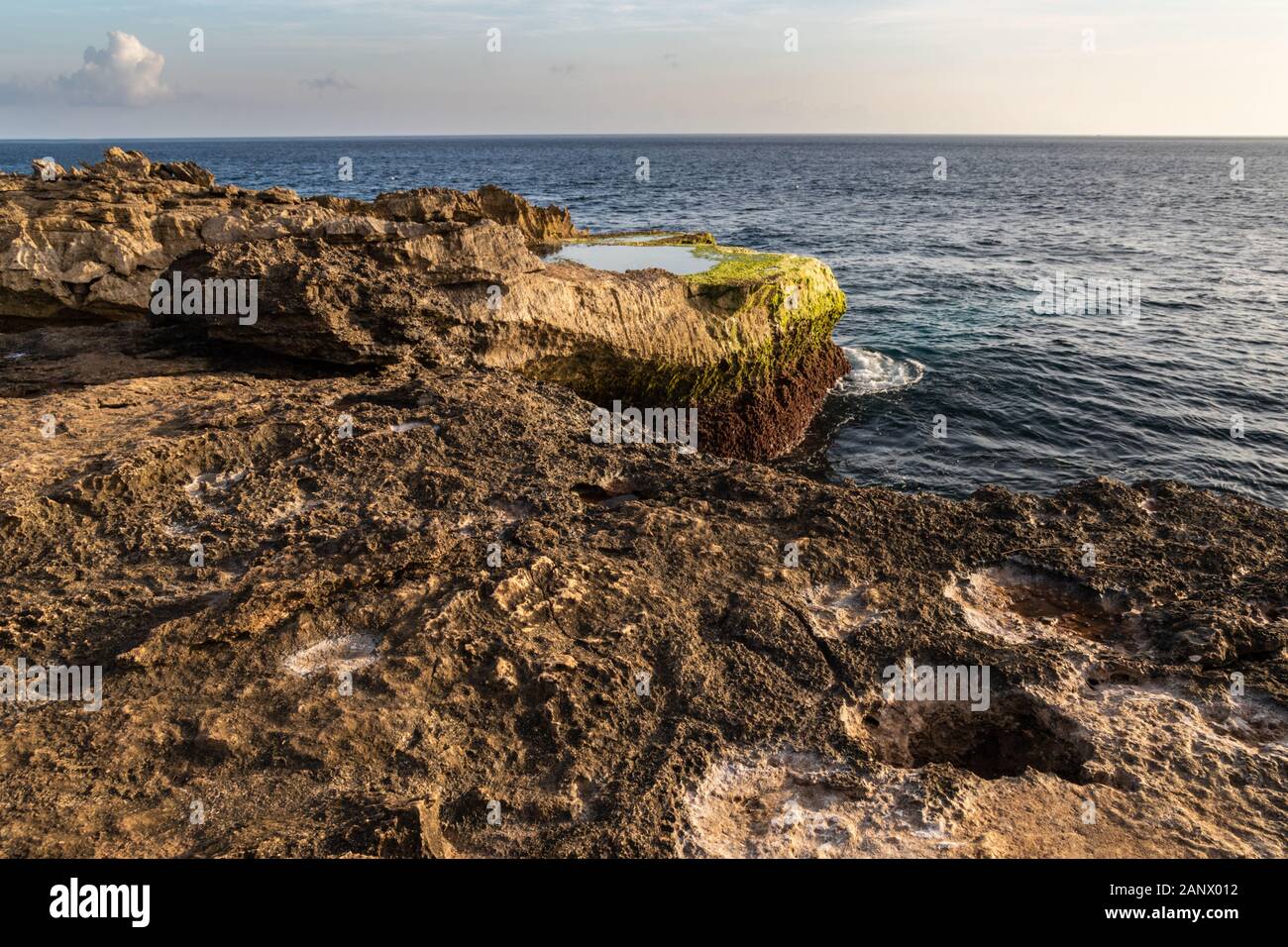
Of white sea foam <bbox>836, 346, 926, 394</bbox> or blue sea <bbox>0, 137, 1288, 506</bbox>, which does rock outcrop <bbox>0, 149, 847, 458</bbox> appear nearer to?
blue sea <bbox>0, 137, 1288, 506</bbox>

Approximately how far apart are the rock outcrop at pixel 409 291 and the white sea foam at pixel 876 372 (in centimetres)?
373

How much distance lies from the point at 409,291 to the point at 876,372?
53.4ft

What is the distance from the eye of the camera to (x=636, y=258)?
68.0 feet

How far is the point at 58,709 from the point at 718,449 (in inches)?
522

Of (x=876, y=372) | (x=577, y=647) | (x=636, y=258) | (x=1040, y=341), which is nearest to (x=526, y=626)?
(x=577, y=647)

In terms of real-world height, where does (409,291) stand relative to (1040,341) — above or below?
above

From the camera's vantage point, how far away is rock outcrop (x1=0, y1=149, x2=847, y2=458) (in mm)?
12156

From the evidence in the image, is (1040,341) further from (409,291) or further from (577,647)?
(577,647)

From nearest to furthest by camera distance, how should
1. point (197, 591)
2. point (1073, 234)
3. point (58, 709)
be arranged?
point (58, 709) → point (197, 591) → point (1073, 234)

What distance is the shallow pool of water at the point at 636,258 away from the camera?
19.6m

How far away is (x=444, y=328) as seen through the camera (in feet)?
42.8

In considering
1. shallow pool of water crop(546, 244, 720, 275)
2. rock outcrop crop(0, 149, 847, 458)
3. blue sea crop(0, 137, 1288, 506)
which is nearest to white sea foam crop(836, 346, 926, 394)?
blue sea crop(0, 137, 1288, 506)
